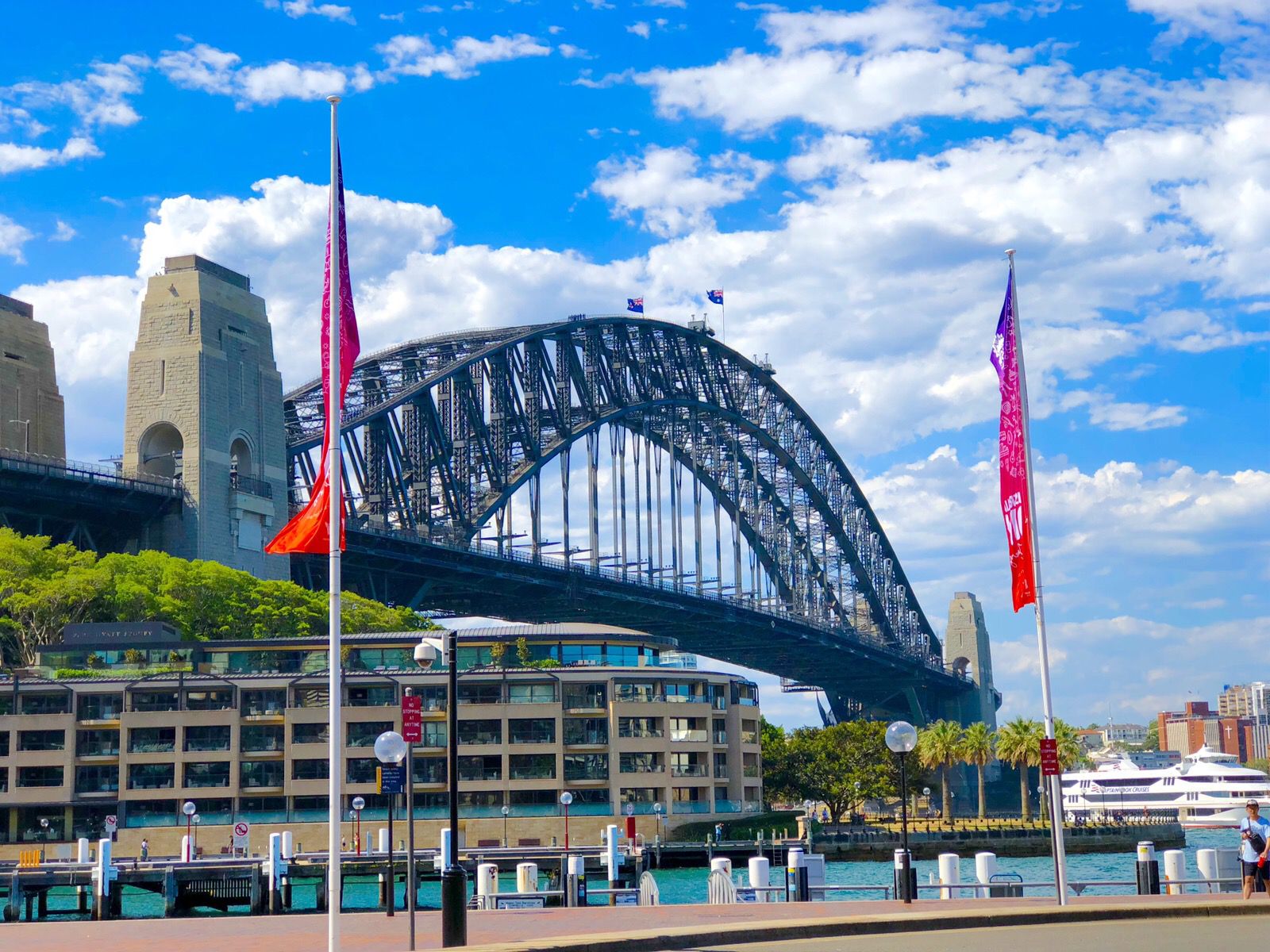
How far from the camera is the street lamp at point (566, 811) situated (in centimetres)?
9162

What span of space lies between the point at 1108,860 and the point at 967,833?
12263mm

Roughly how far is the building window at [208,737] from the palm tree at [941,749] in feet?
201

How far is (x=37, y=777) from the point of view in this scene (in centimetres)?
11050

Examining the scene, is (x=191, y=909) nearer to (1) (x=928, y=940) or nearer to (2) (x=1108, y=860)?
(1) (x=928, y=940)

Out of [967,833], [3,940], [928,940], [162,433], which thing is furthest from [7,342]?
[928,940]

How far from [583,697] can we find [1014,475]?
76459mm

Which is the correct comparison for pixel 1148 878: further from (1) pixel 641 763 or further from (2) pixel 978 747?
(2) pixel 978 747

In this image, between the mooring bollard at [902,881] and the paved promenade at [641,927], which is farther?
the mooring bollard at [902,881]

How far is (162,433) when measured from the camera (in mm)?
125062

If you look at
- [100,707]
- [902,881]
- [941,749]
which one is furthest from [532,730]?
[902,881]

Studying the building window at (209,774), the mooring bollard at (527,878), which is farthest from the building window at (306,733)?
the mooring bollard at (527,878)

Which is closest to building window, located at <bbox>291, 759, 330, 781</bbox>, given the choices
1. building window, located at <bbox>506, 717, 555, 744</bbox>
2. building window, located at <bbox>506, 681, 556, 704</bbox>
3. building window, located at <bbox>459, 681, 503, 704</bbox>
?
building window, located at <bbox>459, 681, 503, 704</bbox>

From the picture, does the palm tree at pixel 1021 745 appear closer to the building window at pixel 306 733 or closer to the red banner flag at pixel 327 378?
the building window at pixel 306 733

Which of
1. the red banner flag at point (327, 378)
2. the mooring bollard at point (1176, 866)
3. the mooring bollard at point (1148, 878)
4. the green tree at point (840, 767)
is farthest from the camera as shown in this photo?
the green tree at point (840, 767)
